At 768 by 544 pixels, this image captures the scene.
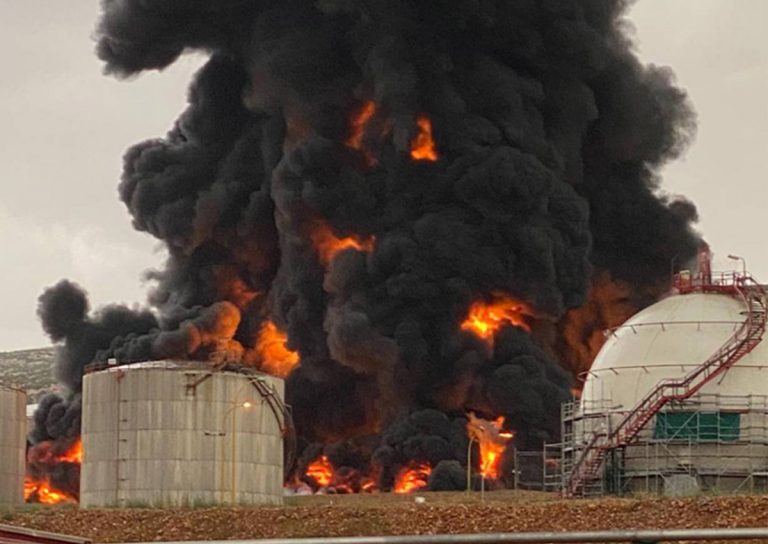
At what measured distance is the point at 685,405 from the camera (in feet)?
249

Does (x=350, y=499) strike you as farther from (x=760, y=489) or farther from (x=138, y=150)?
(x=138, y=150)

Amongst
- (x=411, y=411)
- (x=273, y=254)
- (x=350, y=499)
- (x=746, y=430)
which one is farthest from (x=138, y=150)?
(x=746, y=430)

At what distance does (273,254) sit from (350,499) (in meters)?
37.4

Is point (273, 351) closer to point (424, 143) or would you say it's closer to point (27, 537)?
point (424, 143)

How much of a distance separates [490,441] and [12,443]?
79.1ft

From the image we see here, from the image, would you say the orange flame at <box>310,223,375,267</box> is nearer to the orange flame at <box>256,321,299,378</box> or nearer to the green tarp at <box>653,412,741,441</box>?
the orange flame at <box>256,321,299,378</box>

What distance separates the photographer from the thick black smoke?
332ft

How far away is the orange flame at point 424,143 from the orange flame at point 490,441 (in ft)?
54.5

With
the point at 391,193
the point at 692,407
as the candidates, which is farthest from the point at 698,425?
the point at 391,193

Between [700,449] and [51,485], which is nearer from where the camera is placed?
[700,449]

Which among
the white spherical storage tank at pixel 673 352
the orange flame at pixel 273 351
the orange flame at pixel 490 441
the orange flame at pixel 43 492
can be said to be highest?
the orange flame at pixel 273 351

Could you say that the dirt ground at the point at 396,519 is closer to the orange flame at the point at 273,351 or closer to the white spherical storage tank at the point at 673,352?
the white spherical storage tank at the point at 673,352

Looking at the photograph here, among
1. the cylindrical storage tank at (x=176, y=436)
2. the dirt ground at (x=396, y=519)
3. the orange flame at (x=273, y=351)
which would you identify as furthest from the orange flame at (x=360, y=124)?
the dirt ground at (x=396, y=519)

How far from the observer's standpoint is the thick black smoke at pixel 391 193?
101062mm
